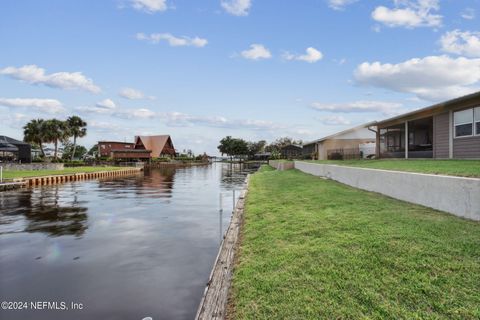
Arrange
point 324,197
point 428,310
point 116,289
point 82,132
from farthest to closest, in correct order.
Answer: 1. point 82,132
2. point 324,197
3. point 116,289
4. point 428,310

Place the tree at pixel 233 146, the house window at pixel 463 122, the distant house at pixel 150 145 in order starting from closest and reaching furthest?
the house window at pixel 463 122 → the distant house at pixel 150 145 → the tree at pixel 233 146

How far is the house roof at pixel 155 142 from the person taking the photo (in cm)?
8536

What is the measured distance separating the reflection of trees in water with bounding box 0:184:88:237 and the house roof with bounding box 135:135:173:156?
67385mm

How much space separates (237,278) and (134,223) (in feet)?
25.8

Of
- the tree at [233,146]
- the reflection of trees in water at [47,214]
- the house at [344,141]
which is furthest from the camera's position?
the tree at [233,146]

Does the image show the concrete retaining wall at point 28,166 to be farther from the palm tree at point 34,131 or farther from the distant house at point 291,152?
the distant house at point 291,152

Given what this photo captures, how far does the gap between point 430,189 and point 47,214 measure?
1356cm

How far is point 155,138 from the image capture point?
87.1 m

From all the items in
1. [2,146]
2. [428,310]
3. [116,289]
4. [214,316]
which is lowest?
[116,289]

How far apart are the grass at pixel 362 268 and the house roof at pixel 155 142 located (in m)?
81.2

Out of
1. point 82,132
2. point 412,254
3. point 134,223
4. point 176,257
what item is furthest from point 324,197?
point 82,132

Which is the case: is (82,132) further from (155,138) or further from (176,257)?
(176,257)

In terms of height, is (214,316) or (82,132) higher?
(82,132)

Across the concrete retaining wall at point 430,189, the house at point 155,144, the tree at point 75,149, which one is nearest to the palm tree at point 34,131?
the house at point 155,144
